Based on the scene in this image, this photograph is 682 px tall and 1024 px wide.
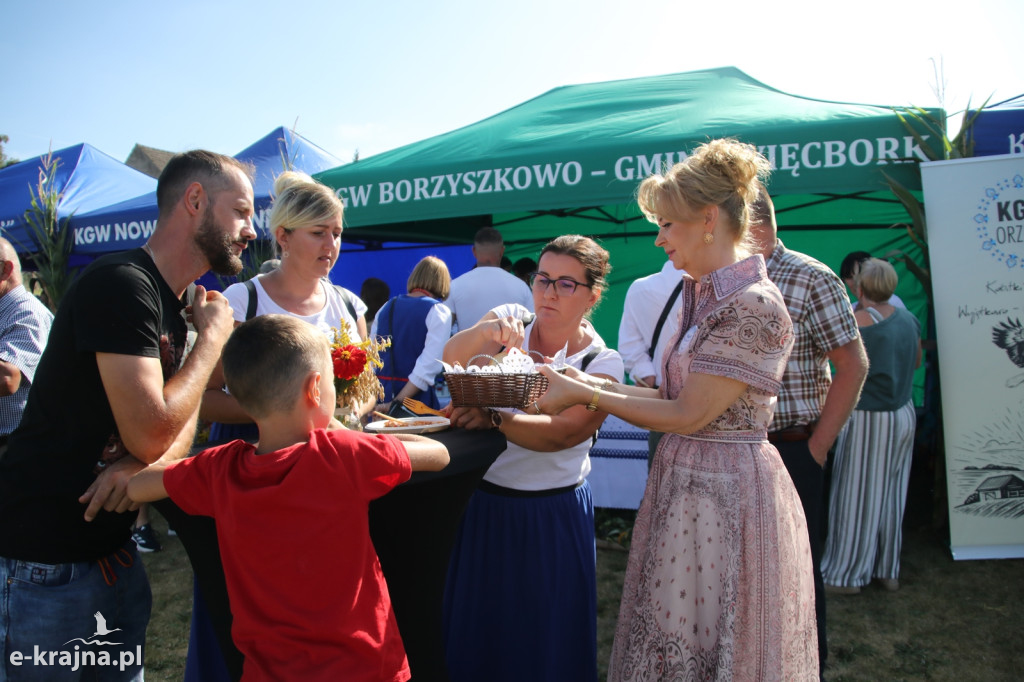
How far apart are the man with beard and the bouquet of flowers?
0.31 metres

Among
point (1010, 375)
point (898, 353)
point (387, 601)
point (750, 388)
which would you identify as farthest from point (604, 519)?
point (387, 601)

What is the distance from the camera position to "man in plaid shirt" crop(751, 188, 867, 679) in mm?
2674

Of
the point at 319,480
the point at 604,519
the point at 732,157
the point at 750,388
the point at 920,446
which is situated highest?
the point at 732,157

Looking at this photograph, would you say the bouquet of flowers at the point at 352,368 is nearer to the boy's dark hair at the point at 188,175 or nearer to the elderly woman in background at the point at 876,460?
the boy's dark hair at the point at 188,175

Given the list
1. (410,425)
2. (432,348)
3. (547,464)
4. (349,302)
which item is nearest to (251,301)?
(349,302)

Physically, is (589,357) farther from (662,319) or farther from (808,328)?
(662,319)

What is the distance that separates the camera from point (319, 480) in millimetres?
1345

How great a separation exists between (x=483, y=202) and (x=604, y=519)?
279 cm

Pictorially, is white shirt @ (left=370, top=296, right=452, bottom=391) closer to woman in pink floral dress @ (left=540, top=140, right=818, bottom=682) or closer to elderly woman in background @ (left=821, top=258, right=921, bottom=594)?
woman in pink floral dress @ (left=540, top=140, right=818, bottom=682)

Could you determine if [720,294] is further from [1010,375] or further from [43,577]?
[1010,375]

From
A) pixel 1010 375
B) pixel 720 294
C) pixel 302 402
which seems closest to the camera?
pixel 302 402

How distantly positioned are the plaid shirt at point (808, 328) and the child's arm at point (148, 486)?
2286 millimetres
